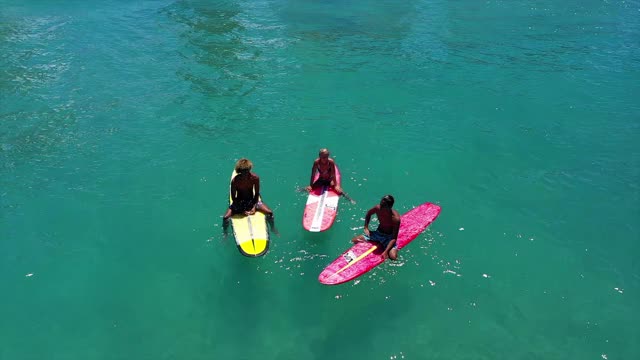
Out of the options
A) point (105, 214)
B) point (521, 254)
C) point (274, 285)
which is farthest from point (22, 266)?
point (521, 254)

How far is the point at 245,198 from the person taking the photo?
1259cm

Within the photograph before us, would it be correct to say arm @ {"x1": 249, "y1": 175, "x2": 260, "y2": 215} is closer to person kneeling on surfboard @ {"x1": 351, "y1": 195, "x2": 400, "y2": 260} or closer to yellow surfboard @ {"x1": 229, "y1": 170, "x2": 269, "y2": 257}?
yellow surfboard @ {"x1": 229, "y1": 170, "x2": 269, "y2": 257}

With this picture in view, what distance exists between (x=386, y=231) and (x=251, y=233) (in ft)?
11.6

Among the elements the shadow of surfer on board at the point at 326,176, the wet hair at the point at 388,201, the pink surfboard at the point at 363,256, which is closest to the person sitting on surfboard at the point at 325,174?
the shadow of surfer on board at the point at 326,176

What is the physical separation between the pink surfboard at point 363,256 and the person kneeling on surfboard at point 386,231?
0.54 ft

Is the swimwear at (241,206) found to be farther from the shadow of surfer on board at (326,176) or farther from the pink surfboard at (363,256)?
the pink surfboard at (363,256)

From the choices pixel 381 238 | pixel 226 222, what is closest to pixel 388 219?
pixel 381 238

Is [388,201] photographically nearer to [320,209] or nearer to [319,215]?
[319,215]

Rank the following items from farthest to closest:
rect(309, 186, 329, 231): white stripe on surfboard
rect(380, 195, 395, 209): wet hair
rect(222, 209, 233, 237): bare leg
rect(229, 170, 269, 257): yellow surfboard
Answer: rect(309, 186, 329, 231): white stripe on surfboard < rect(222, 209, 233, 237): bare leg < rect(229, 170, 269, 257): yellow surfboard < rect(380, 195, 395, 209): wet hair

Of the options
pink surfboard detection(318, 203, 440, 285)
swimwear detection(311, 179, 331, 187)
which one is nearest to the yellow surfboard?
pink surfboard detection(318, 203, 440, 285)

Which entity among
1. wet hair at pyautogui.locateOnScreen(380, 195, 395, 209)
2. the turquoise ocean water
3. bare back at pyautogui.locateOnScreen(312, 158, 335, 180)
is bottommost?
the turquoise ocean water

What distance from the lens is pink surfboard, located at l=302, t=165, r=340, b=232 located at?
41.7 feet

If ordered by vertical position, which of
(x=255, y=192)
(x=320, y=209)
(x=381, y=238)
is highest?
(x=255, y=192)

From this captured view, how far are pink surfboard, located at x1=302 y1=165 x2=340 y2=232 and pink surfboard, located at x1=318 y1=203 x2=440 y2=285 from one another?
1.29m
